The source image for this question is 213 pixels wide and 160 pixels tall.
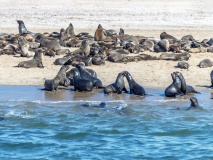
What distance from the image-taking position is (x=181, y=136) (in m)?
11.7

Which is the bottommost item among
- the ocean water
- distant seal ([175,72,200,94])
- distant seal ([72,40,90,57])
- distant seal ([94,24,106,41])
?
the ocean water

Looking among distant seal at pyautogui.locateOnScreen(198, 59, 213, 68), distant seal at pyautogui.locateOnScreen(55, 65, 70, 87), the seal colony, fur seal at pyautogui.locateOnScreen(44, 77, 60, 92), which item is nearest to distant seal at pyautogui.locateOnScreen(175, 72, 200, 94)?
the seal colony

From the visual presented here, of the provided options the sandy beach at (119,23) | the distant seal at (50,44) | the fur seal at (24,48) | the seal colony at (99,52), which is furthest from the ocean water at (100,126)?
the distant seal at (50,44)

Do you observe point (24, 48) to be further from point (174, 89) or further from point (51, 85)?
point (174, 89)

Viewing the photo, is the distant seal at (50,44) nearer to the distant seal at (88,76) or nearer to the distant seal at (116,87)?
the distant seal at (88,76)

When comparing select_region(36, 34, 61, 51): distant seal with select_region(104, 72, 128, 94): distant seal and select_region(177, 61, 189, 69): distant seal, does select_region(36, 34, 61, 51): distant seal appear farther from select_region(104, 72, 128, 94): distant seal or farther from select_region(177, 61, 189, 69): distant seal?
select_region(104, 72, 128, 94): distant seal

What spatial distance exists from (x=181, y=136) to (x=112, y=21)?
49.9 feet

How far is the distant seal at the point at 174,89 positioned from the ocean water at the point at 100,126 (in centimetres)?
14

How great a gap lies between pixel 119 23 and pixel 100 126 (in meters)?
14.4

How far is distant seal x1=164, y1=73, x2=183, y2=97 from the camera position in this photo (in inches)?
549

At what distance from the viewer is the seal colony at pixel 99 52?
1428 cm

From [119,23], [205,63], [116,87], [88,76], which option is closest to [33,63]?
[88,76]

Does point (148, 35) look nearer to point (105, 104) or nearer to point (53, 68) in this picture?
point (53, 68)

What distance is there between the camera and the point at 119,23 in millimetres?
26172
